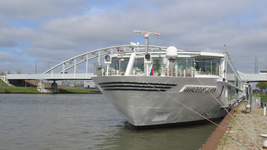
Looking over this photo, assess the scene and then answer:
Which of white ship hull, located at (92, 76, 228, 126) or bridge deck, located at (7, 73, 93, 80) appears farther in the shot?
bridge deck, located at (7, 73, 93, 80)

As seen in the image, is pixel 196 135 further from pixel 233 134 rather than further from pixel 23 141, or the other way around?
pixel 23 141

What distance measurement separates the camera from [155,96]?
41.9 feet

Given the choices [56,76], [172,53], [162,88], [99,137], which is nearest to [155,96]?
[162,88]

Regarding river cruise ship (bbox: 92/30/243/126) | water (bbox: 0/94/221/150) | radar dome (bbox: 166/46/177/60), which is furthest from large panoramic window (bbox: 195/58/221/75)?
water (bbox: 0/94/221/150)

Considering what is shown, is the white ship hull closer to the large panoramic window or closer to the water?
the large panoramic window

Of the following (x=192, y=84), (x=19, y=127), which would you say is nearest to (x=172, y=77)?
(x=192, y=84)

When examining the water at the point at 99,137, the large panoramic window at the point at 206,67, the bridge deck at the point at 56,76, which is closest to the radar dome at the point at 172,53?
the large panoramic window at the point at 206,67

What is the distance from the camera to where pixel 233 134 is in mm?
10023

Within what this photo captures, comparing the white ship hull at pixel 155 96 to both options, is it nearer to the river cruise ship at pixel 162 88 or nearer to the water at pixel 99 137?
the river cruise ship at pixel 162 88

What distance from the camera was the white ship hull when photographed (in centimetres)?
1247

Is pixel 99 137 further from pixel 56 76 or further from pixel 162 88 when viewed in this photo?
pixel 56 76

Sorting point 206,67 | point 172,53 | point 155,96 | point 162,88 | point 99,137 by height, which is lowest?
point 99,137

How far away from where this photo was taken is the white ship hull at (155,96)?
12.5 m

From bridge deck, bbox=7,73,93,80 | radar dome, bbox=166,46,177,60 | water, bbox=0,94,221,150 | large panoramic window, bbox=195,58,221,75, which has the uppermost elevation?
radar dome, bbox=166,46,177,60
